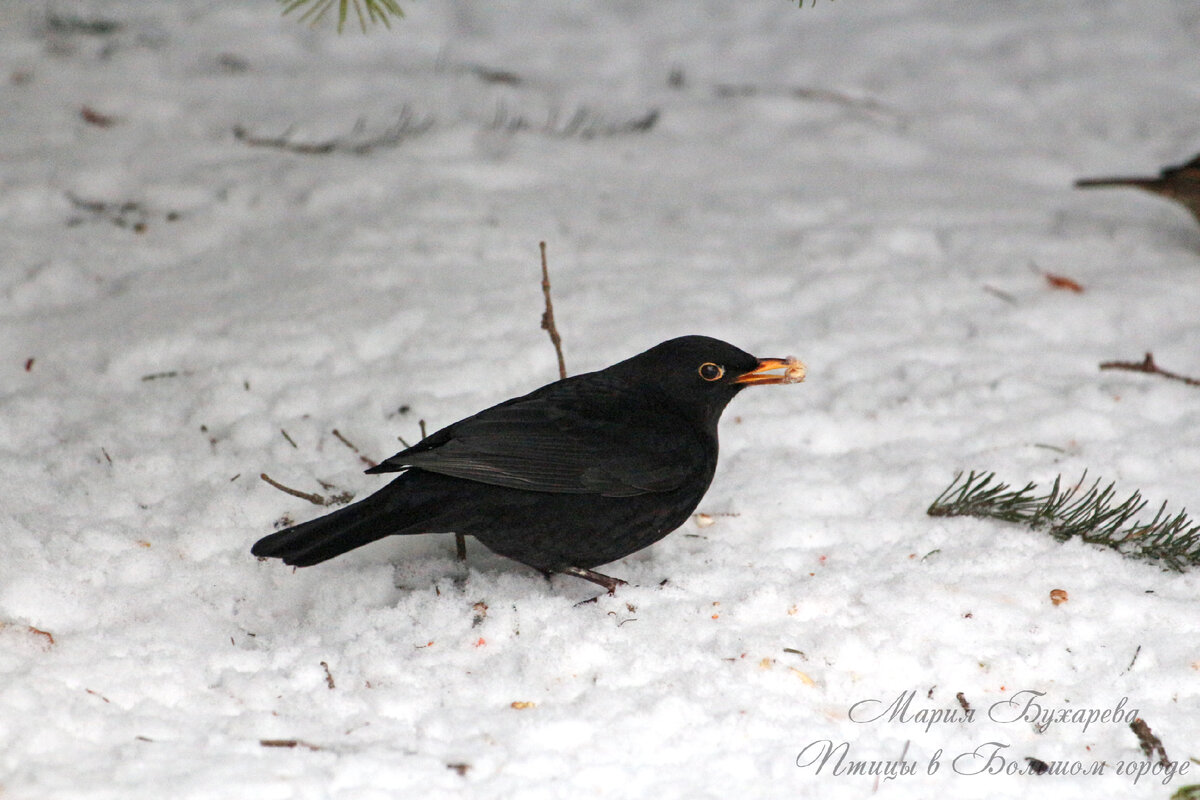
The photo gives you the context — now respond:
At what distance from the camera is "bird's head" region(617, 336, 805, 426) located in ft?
11.1

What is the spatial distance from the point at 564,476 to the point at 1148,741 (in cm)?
161

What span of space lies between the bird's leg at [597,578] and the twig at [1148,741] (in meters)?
1.39

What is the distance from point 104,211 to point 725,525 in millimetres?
3305

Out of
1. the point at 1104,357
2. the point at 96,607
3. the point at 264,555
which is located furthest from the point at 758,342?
the point at 96,607

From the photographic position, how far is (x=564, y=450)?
3.14 metres

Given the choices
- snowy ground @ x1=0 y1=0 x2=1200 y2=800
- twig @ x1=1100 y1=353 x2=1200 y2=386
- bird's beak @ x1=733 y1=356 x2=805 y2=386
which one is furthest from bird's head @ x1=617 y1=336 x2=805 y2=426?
twig @ x1=1100 y1=353 x2=1200 y2=386

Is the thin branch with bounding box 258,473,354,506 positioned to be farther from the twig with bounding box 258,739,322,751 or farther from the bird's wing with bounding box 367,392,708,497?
the twig with bounding box 258,739,322,751

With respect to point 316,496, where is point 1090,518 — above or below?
above

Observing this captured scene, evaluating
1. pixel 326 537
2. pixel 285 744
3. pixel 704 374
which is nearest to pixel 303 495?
pixel 326 537

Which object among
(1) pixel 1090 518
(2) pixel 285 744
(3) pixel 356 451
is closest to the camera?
(2) pixel 285 744

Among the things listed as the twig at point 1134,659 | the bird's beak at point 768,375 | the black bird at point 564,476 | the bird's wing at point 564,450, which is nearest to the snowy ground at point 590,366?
the twig at point 1134,659

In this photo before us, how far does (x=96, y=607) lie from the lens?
299cm

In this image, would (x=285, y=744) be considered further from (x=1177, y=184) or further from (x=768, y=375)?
(x=1177, y=184)

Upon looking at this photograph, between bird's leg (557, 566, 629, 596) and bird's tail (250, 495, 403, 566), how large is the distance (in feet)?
1.85
